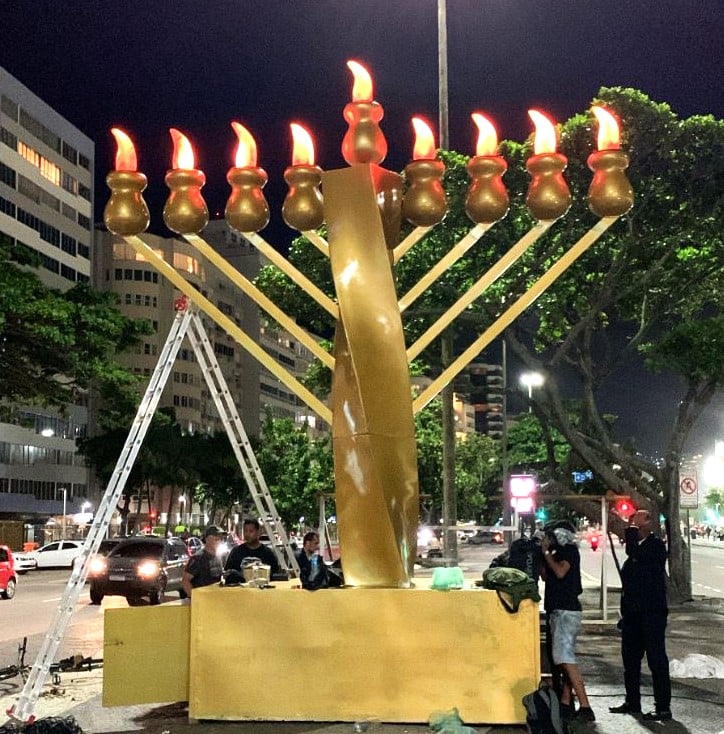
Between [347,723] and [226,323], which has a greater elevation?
[226,323]

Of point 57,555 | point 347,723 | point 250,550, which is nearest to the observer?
point 347,723

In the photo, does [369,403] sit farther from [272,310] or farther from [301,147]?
[301,147]

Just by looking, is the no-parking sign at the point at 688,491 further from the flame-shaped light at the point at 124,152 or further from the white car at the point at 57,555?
the white car at the point at 57,555

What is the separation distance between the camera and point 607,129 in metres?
8.84

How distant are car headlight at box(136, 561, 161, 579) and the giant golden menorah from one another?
43.3ft

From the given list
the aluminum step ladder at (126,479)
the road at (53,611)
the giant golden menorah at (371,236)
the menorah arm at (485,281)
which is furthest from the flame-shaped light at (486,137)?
the road at (53,611)

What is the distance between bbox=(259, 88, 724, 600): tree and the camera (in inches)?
768

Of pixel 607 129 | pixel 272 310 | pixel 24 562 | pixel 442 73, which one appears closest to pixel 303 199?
pixel 272 310

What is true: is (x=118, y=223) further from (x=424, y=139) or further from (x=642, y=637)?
(x=642, y=637)

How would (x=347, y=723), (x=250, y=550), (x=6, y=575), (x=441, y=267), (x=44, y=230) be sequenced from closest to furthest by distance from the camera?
(x=347, y=723) < (x=441, y=267) < (x=250, y=550) < (x=6, y=575) < (x=44, y=230)

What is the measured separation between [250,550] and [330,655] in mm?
2666

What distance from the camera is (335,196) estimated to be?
8.66 m

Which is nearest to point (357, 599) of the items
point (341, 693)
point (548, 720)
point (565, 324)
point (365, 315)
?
point (341, 693)

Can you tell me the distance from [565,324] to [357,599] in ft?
54.2
